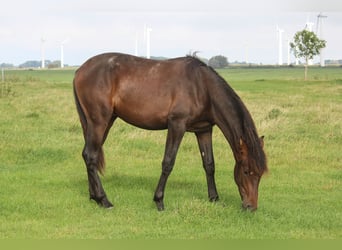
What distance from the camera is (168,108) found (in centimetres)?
777

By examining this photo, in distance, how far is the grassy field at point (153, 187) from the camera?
21.8ft

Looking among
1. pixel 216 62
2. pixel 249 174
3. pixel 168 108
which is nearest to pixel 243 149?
pixel 249 174

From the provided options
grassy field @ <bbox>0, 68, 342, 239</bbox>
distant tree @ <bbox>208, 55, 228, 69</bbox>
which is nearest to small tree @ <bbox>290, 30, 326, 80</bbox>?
distant tree @ <bbox>208, 55, 228, 69</bbox>

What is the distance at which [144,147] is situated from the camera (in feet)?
42.4

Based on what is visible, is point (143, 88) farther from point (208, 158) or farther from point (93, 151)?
point (208, 158)

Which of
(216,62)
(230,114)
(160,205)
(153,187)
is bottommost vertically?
(153,187)

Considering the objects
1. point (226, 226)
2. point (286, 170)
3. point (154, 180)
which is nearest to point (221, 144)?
point (286, 170)

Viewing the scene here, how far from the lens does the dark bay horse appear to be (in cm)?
751

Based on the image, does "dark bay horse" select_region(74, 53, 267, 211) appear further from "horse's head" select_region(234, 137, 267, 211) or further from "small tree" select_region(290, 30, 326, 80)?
"small tree" select_region(290, 30, 326, 80)

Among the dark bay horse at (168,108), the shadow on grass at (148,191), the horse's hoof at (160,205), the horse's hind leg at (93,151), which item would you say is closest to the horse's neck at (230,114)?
the dark bay horse at (168,108)

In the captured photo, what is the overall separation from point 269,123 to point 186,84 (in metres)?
9.18

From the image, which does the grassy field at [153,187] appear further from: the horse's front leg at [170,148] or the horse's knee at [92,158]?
the horse's knee at [92,158]

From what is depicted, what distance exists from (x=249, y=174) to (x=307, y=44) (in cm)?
5695

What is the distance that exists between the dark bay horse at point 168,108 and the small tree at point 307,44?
181ft
